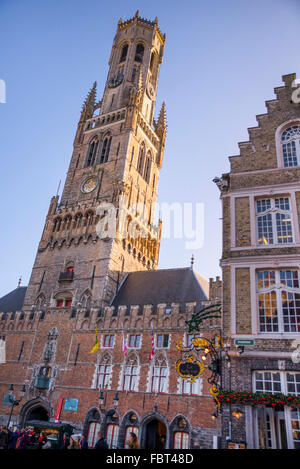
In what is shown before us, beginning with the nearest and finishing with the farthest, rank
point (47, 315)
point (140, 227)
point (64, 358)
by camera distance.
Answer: point (64, 358) → point (47, 315) → point (140, 227)

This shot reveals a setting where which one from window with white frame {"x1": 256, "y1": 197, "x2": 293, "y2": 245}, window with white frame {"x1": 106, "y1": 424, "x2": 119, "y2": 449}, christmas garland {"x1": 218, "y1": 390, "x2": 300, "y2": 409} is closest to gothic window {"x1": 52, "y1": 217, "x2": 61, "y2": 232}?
window with white frame {"x1": 106, "y1": 424, "x2": 119, "y2": 449}

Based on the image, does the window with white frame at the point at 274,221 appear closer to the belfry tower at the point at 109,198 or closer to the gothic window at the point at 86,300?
the belfry tower at the point at 109,198

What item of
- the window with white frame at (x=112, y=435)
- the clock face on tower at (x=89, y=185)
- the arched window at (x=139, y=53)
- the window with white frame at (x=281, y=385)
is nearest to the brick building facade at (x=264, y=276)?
→ the window with white frame at (x=281, y=385)

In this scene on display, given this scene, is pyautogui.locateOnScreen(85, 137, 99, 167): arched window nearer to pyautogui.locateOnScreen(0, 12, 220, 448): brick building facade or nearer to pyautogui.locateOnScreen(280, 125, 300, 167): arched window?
pyautogui.locateOnScreen(0, 12, 220, 448): brick building facade

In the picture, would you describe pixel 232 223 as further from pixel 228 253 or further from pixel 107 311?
pixel 107 311

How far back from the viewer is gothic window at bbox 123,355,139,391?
24148mm

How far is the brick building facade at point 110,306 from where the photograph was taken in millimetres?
23016

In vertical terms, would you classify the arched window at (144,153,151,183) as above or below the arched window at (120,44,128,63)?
below

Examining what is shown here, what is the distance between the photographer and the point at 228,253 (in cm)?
1492

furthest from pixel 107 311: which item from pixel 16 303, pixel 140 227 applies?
pixel 16 303

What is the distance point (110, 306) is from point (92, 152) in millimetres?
22129

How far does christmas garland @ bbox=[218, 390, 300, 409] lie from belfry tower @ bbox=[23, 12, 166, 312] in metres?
18.4
